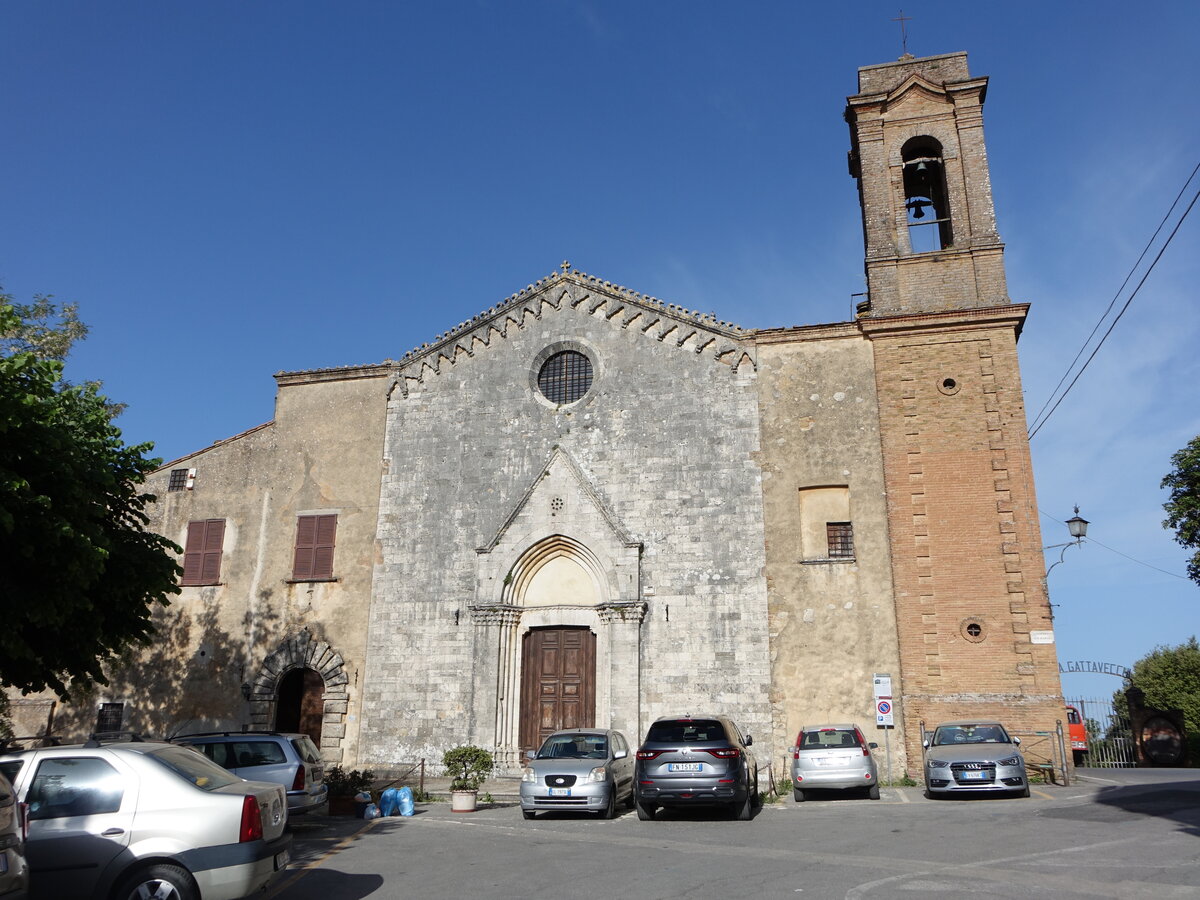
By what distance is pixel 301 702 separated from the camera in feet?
71.5

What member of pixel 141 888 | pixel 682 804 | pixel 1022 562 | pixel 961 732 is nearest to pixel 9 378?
pixel 141 888

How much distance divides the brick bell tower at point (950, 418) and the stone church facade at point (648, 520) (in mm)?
56

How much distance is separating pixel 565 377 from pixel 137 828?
1647 centimetres

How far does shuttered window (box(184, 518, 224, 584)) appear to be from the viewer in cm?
2283

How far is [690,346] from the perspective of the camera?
A: 21.9 m

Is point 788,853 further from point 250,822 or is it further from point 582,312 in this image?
point 582,312

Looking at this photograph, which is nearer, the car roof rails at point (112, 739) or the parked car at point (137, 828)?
the parked car at point (137, 828)

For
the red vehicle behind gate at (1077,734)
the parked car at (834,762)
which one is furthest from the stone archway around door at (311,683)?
the red vehicle behind gate at (1077,734)

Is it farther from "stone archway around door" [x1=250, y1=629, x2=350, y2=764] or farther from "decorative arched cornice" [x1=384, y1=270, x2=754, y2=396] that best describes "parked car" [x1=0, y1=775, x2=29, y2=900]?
"decorative arched cornice" [x1=384, y1=270, x2=754, y2=396]

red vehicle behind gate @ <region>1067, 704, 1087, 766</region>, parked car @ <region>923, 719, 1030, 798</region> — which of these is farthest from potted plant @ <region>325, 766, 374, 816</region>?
red vehicle behind gate @ <region>1067, 704, 1087, 766</region>

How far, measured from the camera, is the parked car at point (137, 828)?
22.8 ft

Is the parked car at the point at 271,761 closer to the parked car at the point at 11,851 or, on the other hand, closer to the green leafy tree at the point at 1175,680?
the parked car at the point at 11,851

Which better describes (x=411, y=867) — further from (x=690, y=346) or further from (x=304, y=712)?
(x=690, y=346)

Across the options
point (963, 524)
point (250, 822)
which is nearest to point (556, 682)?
point (963, 524)
